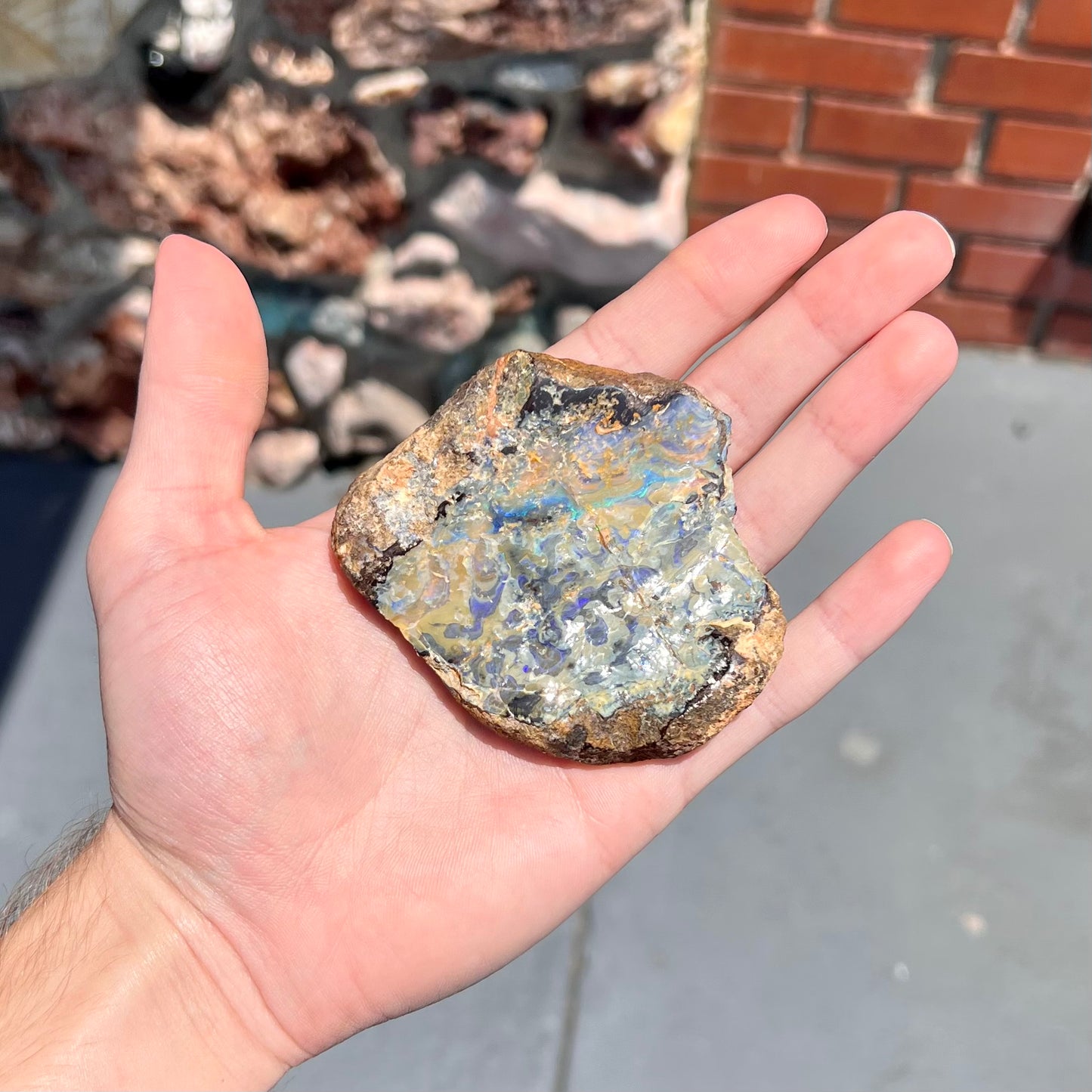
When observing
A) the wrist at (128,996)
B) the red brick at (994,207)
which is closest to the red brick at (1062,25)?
the red brick at (994,207)

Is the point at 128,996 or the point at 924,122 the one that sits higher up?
the point at 924,122

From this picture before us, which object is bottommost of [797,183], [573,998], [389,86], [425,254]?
[573,998]

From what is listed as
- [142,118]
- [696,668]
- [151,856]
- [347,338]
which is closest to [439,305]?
[347,338]

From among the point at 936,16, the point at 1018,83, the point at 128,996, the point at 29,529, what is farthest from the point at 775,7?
the point at 128,996

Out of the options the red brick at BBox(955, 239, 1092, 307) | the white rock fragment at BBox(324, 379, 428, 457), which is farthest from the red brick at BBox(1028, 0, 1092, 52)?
the white rock fragment at BBox(324, 379, 428, 457)

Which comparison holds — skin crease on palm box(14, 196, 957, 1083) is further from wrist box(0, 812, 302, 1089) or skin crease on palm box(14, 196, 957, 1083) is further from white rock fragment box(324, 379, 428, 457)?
white rock fragment box(324, 379, 428, 457)

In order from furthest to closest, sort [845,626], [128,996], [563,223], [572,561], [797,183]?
[797,183], [563,223], [845,626], [572,561], [128,996]

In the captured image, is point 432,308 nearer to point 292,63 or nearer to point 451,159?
point 451,159
